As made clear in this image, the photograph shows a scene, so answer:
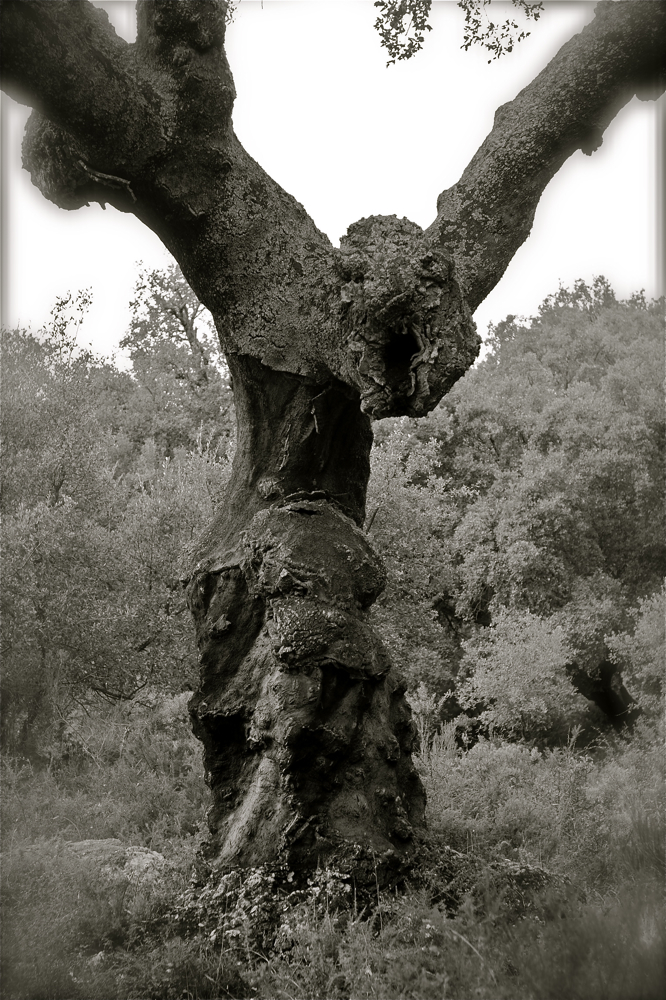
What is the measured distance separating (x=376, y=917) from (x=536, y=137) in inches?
248

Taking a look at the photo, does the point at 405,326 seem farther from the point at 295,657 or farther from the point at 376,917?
the point at 376,917

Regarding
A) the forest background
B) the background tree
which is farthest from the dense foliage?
the background tree

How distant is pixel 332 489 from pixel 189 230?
2.54 m

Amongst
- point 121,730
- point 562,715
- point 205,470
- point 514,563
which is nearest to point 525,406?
point 514,563

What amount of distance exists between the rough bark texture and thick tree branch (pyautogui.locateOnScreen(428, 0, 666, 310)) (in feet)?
0.06

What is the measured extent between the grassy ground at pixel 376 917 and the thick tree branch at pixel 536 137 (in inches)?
186

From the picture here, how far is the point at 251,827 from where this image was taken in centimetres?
587

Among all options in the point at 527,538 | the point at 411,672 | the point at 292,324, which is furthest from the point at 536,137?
the point at 527,538

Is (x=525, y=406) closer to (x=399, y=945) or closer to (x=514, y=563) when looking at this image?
(x=514, y=563)

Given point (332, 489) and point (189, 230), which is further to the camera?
point (332, 489)

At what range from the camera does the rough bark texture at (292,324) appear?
19.5ft

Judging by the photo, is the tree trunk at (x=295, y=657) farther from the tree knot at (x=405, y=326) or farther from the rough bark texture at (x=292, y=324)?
the tree knot at (x=405, y=326)

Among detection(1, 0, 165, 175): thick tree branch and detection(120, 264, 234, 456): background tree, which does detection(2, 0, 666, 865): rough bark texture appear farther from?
detection(120, 264, 234, 456): background tree

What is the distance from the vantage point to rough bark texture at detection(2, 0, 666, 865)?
19.5 feet
